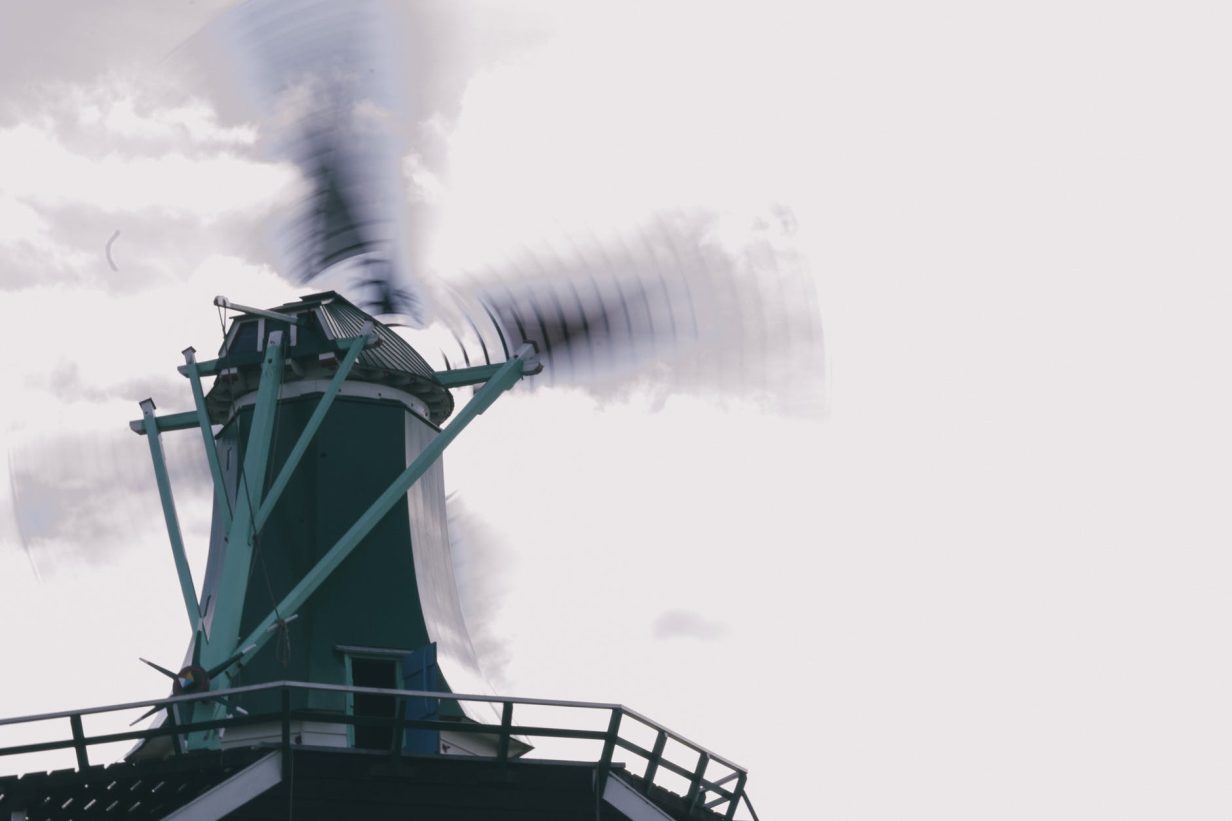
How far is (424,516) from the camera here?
2027 centimetres

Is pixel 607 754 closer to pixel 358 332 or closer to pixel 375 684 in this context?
pixel 375 684

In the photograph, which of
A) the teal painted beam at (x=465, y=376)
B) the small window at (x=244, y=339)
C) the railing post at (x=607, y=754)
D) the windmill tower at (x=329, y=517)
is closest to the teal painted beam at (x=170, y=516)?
Result: the windmill tower at (x=329, y=517)

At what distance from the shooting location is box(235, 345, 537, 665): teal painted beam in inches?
721

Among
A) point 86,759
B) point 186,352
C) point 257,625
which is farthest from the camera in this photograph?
point 186,352

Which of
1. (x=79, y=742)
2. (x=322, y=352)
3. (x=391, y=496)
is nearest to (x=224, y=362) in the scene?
(x=322, y=352)

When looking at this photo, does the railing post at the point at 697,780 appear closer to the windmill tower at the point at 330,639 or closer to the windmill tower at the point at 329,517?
the windmill tower at the point at 330,639

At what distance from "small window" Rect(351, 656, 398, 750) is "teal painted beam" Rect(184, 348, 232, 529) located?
7.06 feet

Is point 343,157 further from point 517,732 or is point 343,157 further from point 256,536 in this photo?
point 517,732

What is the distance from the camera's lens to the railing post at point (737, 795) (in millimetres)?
17188

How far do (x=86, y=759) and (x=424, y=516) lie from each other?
19.4ft

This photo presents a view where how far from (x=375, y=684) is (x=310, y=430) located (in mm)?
2681

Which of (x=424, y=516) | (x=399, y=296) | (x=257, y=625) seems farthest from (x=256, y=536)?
(x=399, y=296)

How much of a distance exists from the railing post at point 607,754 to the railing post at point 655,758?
1.53 feet

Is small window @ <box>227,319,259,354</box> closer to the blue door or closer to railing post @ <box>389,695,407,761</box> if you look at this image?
the blue door
